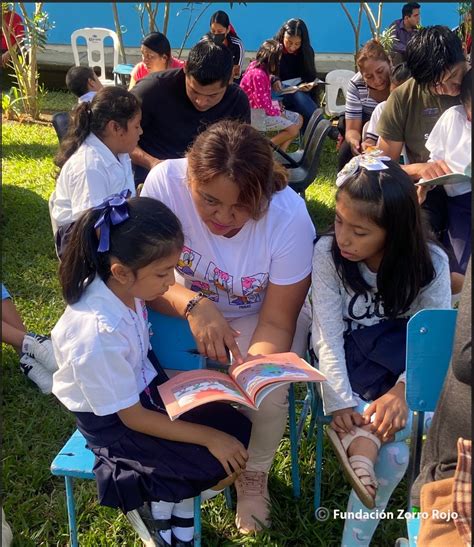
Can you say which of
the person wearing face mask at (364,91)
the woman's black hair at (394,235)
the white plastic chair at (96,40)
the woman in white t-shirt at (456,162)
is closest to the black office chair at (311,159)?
the person wearing face mask at (364,91)

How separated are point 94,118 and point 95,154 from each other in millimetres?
222

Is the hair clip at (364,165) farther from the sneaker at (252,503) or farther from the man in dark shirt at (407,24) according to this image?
the man in dark shirt at (407,24)

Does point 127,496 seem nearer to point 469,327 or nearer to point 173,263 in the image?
point 173,263

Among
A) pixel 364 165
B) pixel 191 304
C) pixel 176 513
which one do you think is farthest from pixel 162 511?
pixel 364 165

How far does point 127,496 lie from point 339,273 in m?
0.88

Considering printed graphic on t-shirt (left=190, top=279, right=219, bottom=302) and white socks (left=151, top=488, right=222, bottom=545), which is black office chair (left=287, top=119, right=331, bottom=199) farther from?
white socks (left=151, top=488, right=222, bottom=545)

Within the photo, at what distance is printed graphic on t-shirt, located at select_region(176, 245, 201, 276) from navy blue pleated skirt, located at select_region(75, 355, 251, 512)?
647mm

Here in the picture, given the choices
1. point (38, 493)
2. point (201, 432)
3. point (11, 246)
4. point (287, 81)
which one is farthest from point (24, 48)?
point (201, 432)

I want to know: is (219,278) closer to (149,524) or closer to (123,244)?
(123,244)

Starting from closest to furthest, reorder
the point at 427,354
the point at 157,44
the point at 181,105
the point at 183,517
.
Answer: the point at 427,354, the point at 183,517, the point at 181,105, the point at 157,44

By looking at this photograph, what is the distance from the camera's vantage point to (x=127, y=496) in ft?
5.53

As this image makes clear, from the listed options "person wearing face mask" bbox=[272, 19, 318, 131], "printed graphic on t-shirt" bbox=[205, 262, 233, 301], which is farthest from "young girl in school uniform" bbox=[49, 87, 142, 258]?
"person wearing face mask" bbox=[272, 19, 318, 131]

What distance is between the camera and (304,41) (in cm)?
699

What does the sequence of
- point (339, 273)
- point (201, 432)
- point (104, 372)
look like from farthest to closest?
1. point (339, 273)
2. point (201, 432)
3. point (104, 372)
